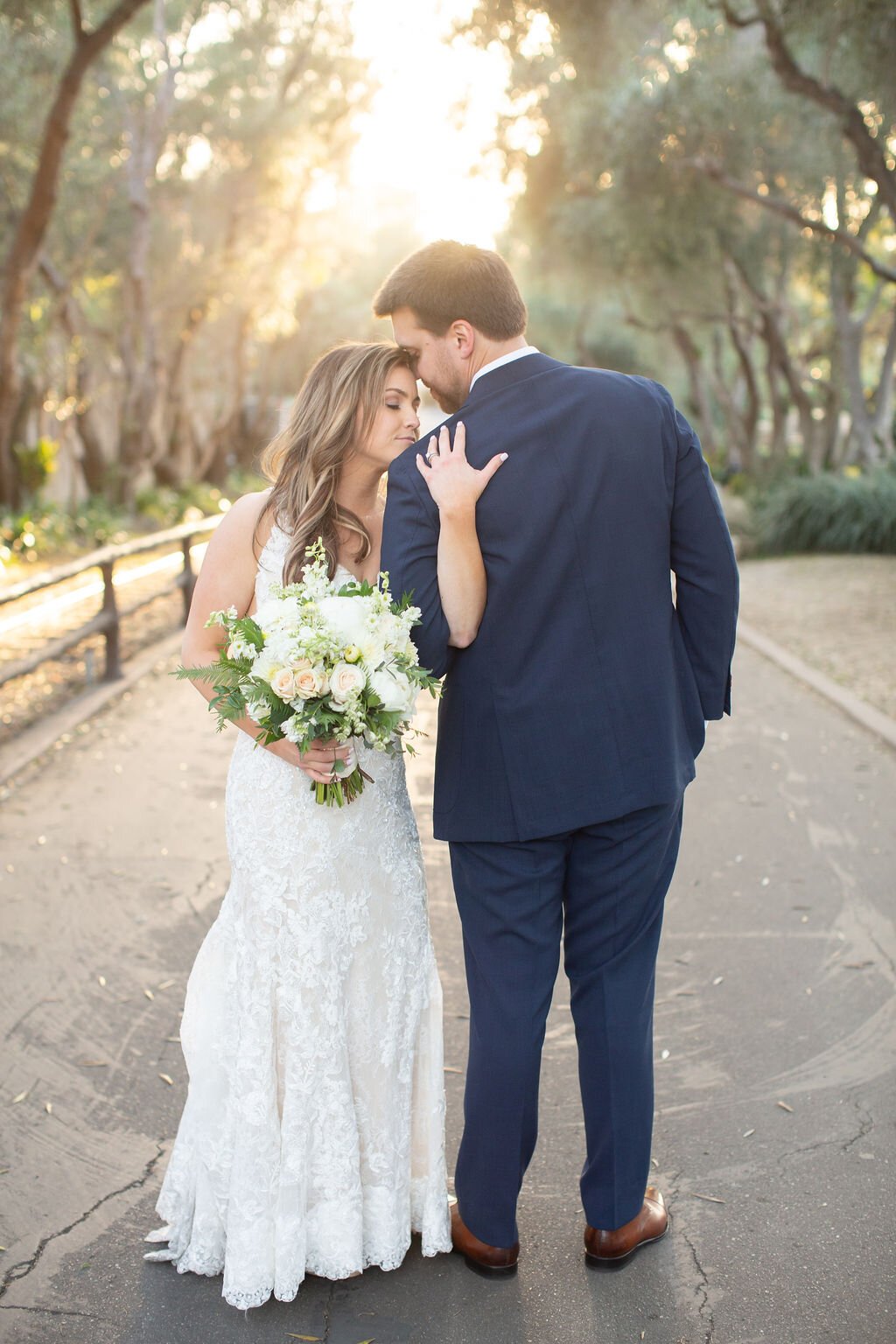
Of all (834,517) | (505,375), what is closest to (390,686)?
(505,375)

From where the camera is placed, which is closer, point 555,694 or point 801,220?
point 555,694

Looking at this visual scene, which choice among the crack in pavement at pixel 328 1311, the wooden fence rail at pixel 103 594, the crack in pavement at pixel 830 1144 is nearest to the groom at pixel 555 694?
the crack in pavement at pixel 328 1311

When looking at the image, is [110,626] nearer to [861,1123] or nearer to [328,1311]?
[861,1123]

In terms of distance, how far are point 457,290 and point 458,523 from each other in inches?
21.4

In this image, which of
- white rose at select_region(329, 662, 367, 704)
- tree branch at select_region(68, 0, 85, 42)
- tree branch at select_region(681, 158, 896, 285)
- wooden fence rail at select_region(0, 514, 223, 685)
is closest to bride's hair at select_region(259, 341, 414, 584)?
white rose at select_region(329, 662, 367, 704)

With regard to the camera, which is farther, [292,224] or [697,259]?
[292,224]

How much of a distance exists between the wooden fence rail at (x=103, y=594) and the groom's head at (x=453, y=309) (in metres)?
4.55

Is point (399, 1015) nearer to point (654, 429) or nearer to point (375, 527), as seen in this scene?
point (375, 527)

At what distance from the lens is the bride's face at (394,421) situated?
295cm

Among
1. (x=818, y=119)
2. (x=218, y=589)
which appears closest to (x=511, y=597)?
(x=218, y=589)

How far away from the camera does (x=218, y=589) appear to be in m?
3.00

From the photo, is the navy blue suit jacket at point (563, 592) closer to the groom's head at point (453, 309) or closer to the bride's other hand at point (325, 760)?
the groom's head at point (453, 309)

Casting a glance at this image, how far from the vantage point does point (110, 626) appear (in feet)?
33.1

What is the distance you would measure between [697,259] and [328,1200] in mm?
22251
